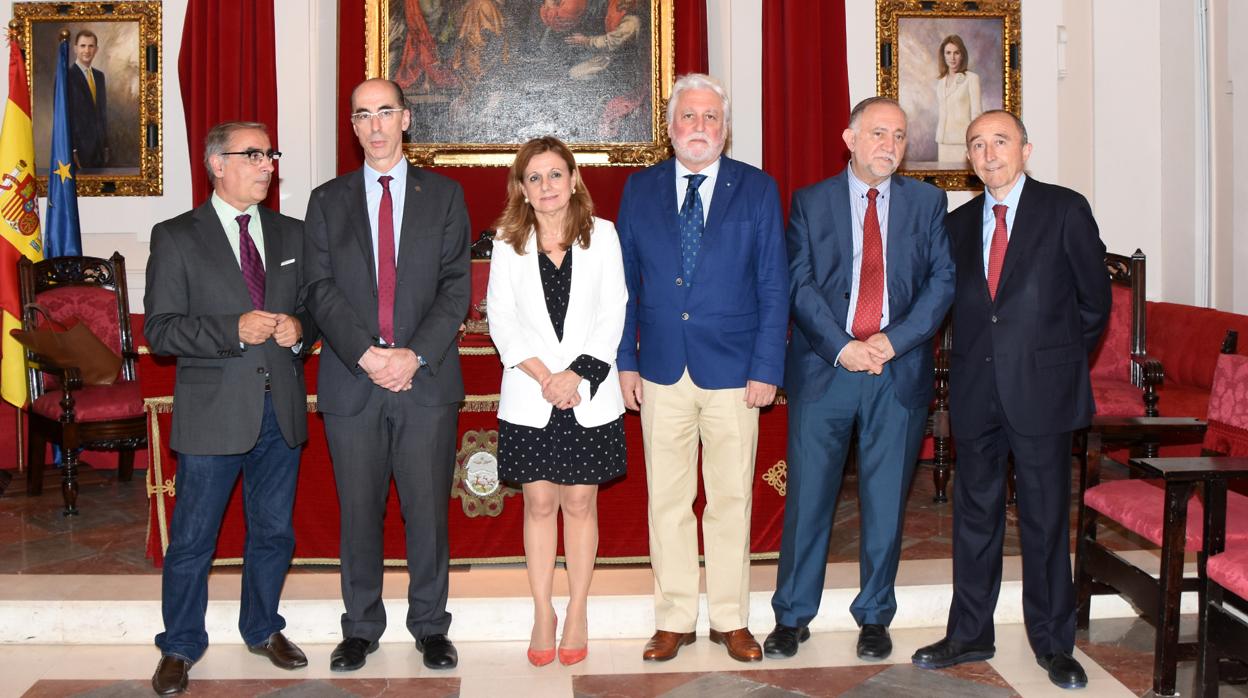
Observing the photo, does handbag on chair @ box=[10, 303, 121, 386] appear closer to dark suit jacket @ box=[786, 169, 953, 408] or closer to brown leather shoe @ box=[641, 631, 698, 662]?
brown leather shoe @ box=[641, 631, 698, 662]

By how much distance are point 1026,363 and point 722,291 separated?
0.95m

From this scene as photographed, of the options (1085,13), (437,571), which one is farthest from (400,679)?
(1085,13)

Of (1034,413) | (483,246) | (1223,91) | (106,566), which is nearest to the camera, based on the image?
(1034,413)

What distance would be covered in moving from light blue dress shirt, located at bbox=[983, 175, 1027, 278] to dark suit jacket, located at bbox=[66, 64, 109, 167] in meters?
5.79

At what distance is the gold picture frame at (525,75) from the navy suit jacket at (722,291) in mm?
3633

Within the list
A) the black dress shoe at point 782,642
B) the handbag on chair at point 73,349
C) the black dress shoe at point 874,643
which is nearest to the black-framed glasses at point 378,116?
the black dress shoe at point 782,642

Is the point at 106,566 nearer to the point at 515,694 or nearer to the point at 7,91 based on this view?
the point at 515,694

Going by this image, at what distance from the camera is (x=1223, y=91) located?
6613 millimetres

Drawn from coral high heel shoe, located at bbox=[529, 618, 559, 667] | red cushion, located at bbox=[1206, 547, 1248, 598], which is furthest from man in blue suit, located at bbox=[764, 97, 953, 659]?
red cushion, located at bbox=[1206, 547, 1248, 598]

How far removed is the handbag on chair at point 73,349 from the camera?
5.91 m

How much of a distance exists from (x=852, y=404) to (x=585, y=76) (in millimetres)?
4188

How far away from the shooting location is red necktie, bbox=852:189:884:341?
3781mm

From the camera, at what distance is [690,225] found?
12.3 feet

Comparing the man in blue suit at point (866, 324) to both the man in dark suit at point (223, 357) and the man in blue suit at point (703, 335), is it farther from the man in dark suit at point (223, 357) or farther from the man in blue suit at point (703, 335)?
the man in dark suit at point (223, 357)
